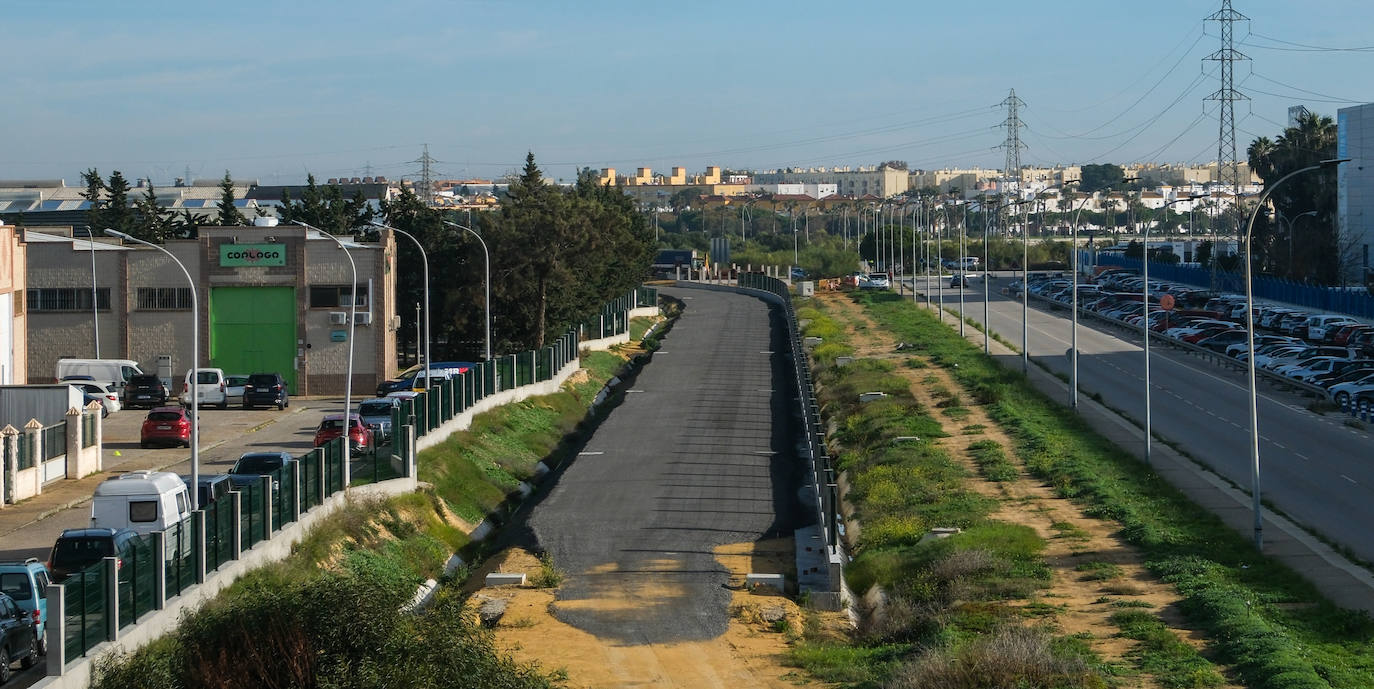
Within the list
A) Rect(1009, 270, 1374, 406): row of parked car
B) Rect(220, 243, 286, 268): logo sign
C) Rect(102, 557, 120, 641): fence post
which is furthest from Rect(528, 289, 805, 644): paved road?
Rect(1009, 270, 1374, 406): row of parked car

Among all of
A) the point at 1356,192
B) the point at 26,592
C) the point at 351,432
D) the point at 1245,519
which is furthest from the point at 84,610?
the point at 1356,192

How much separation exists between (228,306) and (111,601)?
40.3 m

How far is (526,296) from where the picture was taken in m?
63.8

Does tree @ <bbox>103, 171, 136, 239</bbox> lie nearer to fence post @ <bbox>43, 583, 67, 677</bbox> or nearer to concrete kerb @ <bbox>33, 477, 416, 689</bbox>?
concrete kerb @ <bbox>33, 477, 416, 689</bbox>

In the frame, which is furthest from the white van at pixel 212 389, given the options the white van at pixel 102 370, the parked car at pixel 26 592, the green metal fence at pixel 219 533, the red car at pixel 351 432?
the parked car at pixel 26 592

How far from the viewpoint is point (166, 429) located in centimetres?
4191

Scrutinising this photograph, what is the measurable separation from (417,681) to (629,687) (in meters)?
7.71

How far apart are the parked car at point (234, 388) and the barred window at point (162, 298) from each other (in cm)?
654

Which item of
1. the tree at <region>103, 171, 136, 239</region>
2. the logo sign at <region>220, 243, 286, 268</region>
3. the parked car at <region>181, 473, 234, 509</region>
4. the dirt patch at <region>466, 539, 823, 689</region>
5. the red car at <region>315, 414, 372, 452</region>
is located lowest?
the dirt patch at <region>466, 539, 823, 689</region>

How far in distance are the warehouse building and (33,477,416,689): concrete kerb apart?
963 inches

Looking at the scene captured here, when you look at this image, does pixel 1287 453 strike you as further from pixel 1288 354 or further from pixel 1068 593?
pixel 1288 354

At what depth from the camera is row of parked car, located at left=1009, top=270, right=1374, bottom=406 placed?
55.5 m

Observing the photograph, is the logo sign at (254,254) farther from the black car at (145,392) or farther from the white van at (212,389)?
the black car at (145,392)

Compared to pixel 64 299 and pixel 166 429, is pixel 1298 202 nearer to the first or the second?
pixel 64 299
